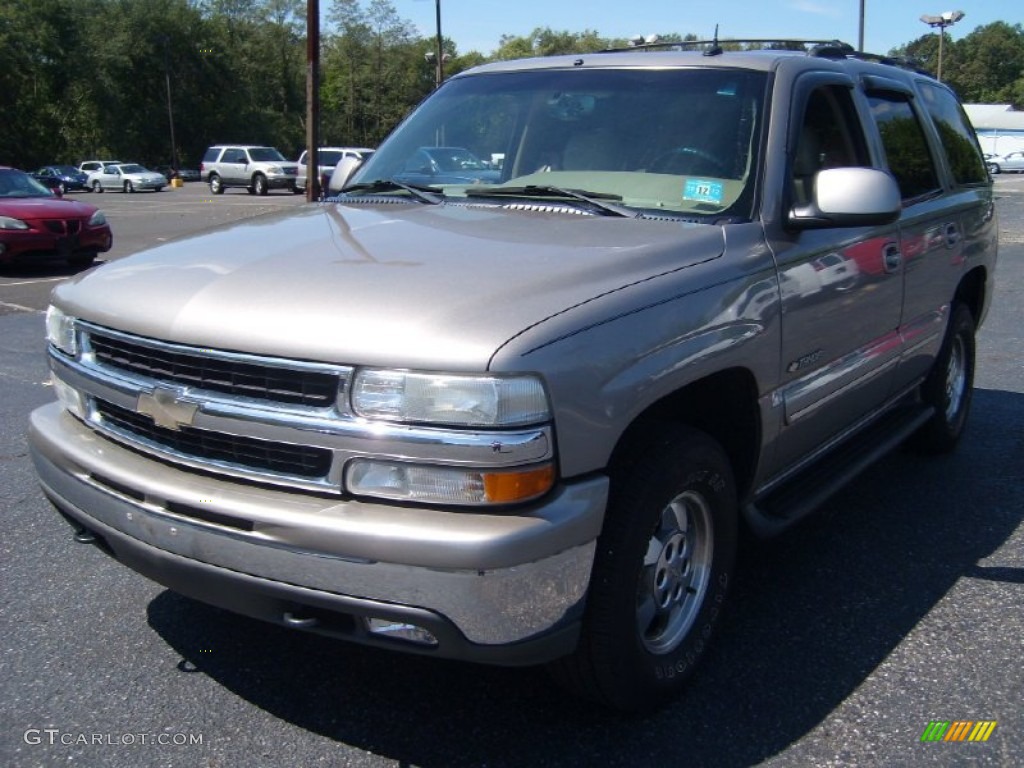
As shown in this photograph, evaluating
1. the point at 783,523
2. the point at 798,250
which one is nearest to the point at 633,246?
the point at 798,250

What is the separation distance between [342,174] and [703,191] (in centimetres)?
185

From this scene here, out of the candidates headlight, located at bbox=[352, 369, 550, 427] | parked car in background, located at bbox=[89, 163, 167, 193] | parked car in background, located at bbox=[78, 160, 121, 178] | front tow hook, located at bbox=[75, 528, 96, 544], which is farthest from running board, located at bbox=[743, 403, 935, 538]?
parked car in background, located at bbox=[78, 160, 121, 178]

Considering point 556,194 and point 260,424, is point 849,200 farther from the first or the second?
point 260,424

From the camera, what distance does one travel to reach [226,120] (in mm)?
73000

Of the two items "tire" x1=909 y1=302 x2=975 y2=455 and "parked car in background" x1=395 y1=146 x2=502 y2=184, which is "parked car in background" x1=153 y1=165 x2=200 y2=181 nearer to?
"tire" x1=909 y1=302 x2=975 y2=455

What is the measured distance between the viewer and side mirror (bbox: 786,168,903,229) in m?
3.25

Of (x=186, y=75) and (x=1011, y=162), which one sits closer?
(x=1011, y=162)

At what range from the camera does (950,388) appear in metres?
5.38

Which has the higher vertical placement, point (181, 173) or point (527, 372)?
point (181, 173)

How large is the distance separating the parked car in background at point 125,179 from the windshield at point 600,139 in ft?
152

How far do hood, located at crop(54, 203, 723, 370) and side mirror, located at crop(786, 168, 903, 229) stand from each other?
425mm

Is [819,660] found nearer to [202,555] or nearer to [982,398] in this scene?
[202,555]

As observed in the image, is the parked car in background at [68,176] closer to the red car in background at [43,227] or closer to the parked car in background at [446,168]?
the red car in background at [43,227]

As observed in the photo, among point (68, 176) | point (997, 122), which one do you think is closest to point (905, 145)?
point (68, 176)
